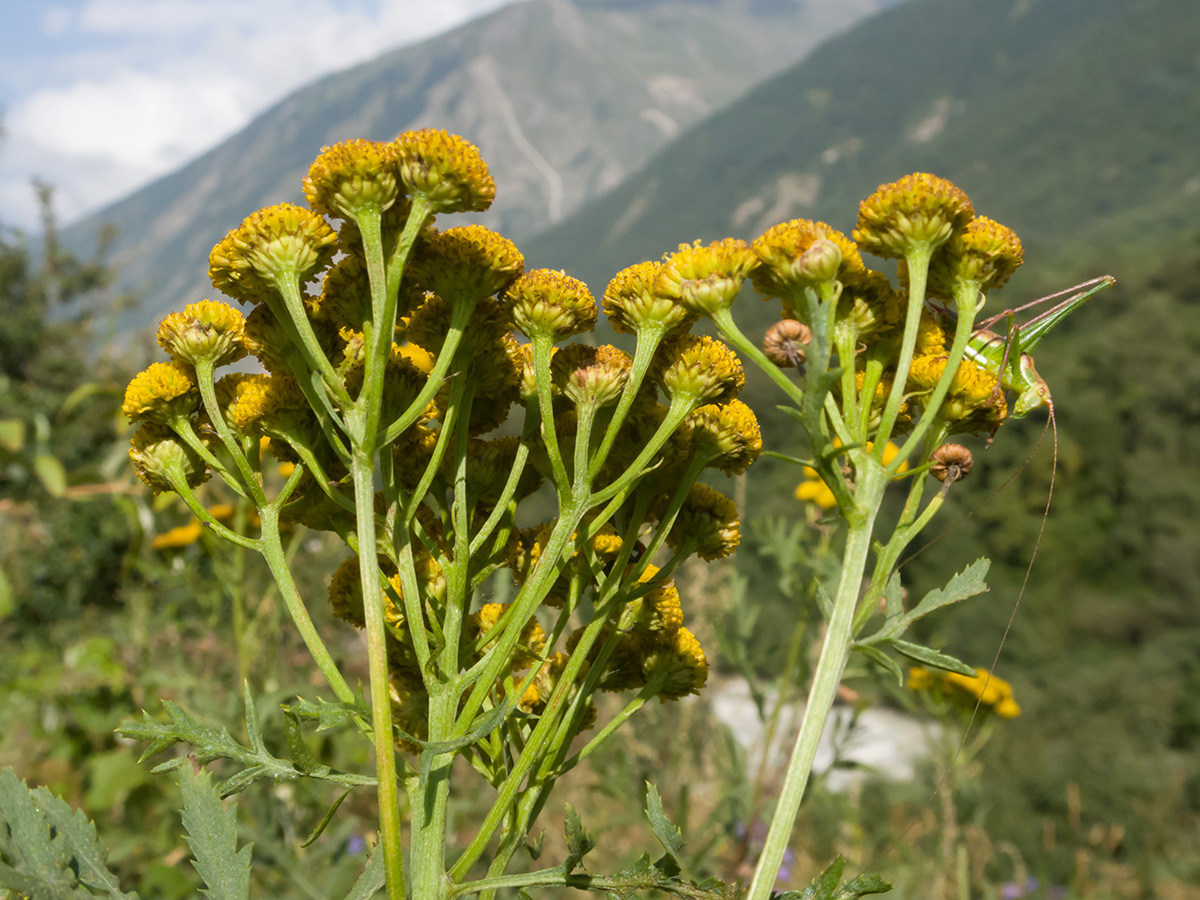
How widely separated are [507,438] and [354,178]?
49cm

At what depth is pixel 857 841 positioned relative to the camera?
208 inches

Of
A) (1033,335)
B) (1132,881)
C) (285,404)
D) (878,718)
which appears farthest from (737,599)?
(878,718)

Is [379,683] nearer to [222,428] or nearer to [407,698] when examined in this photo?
[407,698]

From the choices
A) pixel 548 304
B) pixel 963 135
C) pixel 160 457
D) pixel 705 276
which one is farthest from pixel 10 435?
pixel 963 135

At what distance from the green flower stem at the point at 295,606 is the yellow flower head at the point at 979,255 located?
1.12 meters

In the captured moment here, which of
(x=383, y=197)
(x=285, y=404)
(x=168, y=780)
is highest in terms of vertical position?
(x=383, y=197)

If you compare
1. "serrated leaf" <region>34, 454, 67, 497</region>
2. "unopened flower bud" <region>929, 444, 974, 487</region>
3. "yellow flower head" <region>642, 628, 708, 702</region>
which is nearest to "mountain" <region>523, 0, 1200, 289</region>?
"serrated leaf" <region>34, 454, 67, 497</region>

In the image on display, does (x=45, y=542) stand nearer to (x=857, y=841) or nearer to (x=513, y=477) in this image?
(x=857, y=841)

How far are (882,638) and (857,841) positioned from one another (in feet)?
15.6

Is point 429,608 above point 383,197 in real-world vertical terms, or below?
below

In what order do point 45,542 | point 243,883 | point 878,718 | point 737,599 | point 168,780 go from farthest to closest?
1. point 878,718
2. point 45,542
3. point 168,780
4. point 737,599
5. point 243,883

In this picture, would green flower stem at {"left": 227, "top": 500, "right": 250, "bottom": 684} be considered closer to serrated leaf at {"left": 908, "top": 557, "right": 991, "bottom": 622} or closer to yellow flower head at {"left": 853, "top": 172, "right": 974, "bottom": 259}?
serrated leaf at {"left": 908, "top": 557, "right": 991, "bottom": 622}

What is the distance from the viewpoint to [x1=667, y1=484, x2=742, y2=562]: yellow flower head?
1481 mm

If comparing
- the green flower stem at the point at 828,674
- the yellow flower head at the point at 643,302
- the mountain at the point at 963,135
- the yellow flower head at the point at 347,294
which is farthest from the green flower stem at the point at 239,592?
the mountain at the point at 963,135
